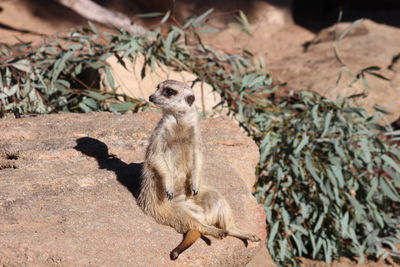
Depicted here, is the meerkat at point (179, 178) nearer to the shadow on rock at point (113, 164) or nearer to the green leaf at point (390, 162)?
the shadow on rock at point (113, 164)

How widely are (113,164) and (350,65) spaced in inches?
154

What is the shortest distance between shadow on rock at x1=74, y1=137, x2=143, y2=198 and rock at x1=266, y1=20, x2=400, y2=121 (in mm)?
2643

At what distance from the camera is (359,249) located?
4195 mm

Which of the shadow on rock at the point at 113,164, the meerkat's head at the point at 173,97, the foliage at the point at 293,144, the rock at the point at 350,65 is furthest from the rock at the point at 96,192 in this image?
the rock at the point at 350,65

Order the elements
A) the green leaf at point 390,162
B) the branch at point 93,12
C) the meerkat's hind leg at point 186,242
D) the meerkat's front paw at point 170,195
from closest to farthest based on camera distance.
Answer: the meerkat's hind leg at point 186,242 < the meerkat's front paw at point 170,195 < the green leaf at point 390,162 < the branch at point 93,12

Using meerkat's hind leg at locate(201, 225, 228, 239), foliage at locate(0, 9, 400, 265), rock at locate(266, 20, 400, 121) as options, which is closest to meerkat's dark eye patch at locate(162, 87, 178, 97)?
meerkat's hind leg at locate(201, 225, 228, 239)

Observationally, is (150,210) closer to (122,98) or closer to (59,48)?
(122,98)

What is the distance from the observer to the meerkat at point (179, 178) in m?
2.36

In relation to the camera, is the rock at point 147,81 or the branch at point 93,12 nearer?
the rock at point 147,81

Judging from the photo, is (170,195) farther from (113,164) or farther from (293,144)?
(293,144)

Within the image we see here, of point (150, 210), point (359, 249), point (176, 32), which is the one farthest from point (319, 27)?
point (150, 210)

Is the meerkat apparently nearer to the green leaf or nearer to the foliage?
the foliage

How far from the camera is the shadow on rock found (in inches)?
105

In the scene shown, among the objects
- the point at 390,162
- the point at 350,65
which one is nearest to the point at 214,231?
the point at 390,162
